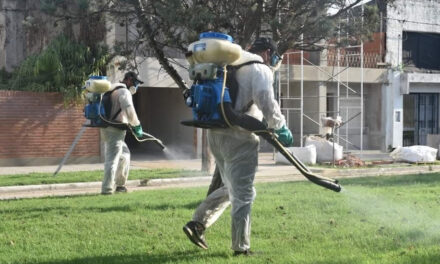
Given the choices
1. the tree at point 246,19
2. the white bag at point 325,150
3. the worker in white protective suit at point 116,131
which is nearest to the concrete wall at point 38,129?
the tree at point 246,19

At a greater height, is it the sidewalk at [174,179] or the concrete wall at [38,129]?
the concrete wall at [38,129]

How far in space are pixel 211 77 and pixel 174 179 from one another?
8130mm

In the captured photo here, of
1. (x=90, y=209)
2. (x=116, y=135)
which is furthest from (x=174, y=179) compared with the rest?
(x=90, y=209)

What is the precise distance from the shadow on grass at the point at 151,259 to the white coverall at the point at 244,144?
0.95 feet

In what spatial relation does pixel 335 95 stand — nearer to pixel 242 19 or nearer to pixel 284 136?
pixel 242 19

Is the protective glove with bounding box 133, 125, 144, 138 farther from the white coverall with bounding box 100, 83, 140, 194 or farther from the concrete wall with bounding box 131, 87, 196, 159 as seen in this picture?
the concrete wall with bounding box 131, 87, 196, 159

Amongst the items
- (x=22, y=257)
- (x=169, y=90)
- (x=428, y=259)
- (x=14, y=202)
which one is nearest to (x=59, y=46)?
(x=169, y=90)

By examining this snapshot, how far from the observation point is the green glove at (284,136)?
5.05 meters

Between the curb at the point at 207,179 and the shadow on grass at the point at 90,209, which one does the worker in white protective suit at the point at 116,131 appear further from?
the curb at the point at 207,179

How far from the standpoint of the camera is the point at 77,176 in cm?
1285

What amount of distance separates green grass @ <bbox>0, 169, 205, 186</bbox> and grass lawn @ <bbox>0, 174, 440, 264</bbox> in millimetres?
3014

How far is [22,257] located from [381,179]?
8.66m

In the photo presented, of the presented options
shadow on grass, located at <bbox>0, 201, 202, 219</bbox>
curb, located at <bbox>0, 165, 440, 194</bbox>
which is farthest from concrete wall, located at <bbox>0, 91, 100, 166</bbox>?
shadow on grass, located at <bbox>0, 201, 202, 219</bbox>

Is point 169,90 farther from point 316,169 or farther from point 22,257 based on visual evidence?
point 22,257
